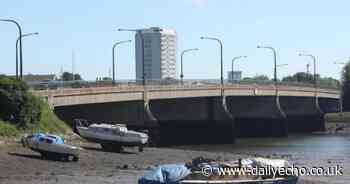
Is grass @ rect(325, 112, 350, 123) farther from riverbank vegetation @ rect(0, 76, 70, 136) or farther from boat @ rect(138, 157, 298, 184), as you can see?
boat @ rect(138, 157, 298, 184)

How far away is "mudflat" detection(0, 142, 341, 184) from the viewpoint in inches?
1665

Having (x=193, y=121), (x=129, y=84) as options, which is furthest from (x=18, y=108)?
(x=193, y=121)

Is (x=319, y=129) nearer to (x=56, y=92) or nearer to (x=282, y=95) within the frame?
(x=282, y=95)

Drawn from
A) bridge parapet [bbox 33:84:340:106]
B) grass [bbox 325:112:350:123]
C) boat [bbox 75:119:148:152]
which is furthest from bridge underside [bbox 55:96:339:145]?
boat [bbox 75:119:148:152]

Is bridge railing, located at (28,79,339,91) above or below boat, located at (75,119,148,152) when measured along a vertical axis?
above

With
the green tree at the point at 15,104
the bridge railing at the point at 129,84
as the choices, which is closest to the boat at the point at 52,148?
the green tree at the point at 15,104

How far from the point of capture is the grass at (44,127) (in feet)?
198

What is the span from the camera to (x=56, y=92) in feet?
260

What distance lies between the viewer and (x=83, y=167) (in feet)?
163

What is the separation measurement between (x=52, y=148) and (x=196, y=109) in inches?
2660

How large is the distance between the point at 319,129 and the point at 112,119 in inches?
2537

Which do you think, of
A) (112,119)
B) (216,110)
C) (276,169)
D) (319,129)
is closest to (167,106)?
(216,110)

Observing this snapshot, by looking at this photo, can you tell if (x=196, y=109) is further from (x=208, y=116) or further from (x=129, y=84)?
(x=129, y=84)

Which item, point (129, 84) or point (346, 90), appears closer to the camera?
point (129, 84)
